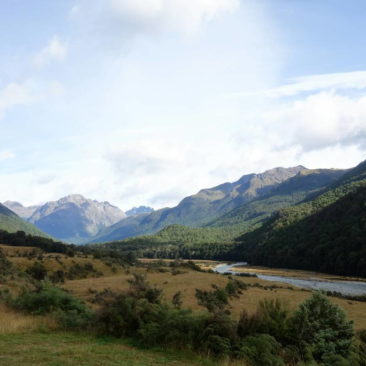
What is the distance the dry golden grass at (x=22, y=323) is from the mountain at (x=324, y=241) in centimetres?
9296

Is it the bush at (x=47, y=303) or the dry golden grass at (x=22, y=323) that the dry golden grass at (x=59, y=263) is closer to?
the bush at (x=47, y=303)

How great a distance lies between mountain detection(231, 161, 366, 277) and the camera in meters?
101

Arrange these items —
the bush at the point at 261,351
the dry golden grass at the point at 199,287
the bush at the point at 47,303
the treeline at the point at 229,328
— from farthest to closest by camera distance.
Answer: the dry golden grass at the point at 199,287, the bush at the point at 47,303, the treeline at the point at 229,328, the bush at the point at 261,351

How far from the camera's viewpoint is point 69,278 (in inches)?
2152

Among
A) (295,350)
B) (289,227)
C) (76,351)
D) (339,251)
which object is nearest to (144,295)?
(76,351)

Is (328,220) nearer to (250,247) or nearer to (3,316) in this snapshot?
(250,247)

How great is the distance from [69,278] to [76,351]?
44.7 metres

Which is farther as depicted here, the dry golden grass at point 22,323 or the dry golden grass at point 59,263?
the dry golden grass at point 59,263

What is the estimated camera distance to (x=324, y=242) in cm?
11456

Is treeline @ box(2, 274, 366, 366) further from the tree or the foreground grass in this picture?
the foreground grass

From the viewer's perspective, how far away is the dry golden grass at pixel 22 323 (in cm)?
1556

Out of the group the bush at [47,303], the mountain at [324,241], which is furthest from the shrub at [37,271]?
the mountain at [324,241]

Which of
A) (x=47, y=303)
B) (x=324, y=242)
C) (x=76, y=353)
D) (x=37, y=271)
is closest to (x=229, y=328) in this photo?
(x=76, y=353)

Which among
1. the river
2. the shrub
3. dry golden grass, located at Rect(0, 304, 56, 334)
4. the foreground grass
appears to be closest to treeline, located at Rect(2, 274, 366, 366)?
dry golden grass, located at Rect(0, 304, 56, 334)
